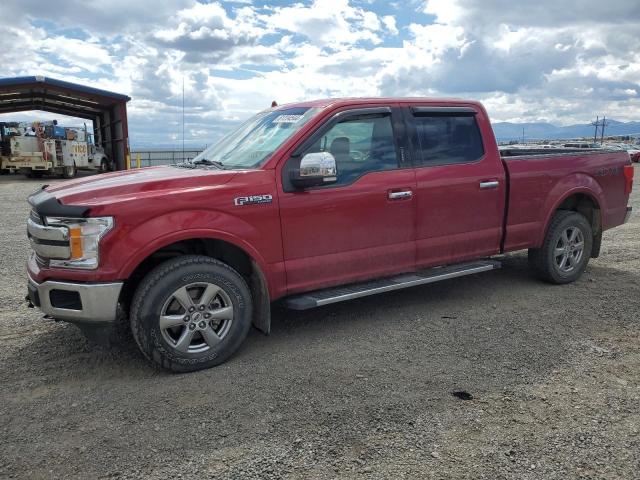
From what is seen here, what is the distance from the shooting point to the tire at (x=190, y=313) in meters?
3.71

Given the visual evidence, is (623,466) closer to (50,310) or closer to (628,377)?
(628,377)

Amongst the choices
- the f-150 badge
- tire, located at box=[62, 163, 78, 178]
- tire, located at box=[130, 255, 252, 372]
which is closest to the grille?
tire, located at box=[130, 255, 252, 372]

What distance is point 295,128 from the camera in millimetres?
4449

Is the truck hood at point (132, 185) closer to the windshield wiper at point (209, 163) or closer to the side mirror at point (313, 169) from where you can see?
the windshield wiper at point (209, 163)

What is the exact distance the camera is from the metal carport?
2289 centimetres

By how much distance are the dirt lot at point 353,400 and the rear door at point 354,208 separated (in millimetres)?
583

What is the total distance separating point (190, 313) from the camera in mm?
3850

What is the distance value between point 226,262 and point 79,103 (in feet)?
85.3

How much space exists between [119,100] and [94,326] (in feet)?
Answer: 77.3

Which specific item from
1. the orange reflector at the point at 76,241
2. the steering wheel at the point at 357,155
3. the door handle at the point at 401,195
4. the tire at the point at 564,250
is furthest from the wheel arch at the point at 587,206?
the orange reflector at the point at 76,241

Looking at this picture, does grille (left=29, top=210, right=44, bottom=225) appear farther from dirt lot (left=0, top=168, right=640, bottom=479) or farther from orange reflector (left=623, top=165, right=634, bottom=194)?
orange reflector (left=623, top=165, right=634, bottom=194)

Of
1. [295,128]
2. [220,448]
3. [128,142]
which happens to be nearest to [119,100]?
[128,142]

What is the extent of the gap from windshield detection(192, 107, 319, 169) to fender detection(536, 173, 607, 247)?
2.85m

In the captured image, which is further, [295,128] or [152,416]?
[295,128]
